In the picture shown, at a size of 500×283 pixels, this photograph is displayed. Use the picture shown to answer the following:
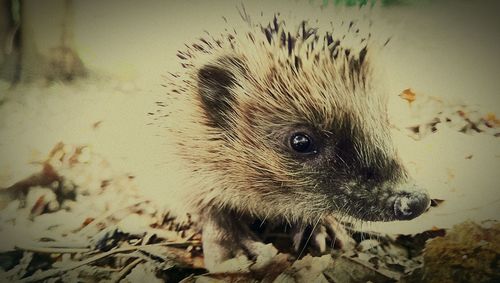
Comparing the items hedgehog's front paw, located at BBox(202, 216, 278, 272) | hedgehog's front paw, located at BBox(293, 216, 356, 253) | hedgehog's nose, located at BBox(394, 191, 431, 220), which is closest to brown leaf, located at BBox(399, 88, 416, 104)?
hedgehog's nose, located at BBox(394, 191, 431, 220)

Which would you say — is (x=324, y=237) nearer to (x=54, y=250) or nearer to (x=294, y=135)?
(x=294, y=135)

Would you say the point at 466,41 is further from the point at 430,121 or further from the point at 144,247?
the point at 144,247

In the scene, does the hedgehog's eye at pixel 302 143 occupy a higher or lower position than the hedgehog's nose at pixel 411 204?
higher

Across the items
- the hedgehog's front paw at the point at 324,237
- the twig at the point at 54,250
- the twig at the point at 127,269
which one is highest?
the hedgehog's front paw at the point at 324,237

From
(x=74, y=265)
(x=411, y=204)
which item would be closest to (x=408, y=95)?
(x=411, y=204)

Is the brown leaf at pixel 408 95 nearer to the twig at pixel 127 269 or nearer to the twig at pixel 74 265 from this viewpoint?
the twig at pixel 74 265

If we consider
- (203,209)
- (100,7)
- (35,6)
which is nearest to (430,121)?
(203,209)

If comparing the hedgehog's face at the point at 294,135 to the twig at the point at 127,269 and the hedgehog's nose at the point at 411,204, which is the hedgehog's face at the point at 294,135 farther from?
the twig at the point at 127,269

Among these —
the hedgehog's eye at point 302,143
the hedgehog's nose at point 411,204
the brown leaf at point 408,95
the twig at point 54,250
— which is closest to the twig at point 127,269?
the twig at point 54,250
